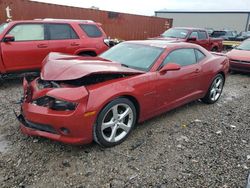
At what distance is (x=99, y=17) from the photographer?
45.6 ft

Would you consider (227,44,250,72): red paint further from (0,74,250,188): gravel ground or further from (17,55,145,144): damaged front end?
(17,55,145,144): damaged front end

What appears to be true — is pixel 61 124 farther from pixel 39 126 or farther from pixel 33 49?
pixel 33 49

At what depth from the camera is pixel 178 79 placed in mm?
4262

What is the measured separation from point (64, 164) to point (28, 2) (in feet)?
32.4

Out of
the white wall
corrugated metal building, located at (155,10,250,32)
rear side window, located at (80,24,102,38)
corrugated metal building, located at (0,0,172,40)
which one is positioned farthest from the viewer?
the white wall

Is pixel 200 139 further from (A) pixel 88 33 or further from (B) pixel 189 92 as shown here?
(A) pixel 88 33

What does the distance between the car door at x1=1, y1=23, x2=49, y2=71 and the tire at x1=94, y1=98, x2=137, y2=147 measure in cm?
395

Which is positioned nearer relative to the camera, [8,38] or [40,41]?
[8,38]

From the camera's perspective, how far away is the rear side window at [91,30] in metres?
7.49

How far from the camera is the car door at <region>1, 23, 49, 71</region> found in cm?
609

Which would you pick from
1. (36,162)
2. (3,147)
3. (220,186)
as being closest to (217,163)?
(220,186)

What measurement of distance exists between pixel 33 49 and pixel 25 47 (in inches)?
8.0

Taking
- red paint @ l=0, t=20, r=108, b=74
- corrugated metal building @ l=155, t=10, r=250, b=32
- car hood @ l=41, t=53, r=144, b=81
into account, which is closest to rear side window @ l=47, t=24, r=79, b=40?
red paint @ l=0, t=20, r=108, b=74

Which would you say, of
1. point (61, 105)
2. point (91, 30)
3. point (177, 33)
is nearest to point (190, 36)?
point (177, 33)
